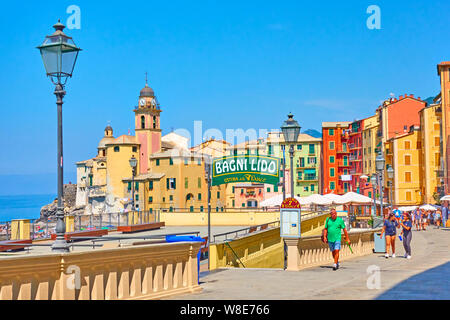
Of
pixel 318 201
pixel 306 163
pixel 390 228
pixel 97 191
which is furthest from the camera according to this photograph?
pixel 97 191

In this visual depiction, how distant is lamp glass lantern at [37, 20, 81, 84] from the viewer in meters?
11.0

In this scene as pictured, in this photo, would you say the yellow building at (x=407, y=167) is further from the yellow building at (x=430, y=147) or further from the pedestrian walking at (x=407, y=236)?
the pedestrian walking at (x=407, y=236)

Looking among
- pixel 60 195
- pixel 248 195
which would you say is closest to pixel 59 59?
pixel 60 195

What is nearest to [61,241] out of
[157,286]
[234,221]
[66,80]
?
[157,286]

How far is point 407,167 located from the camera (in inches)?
3177

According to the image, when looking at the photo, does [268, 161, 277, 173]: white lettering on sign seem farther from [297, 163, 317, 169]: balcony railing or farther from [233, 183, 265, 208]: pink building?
[297, 163, 317, 169]: balcony railing

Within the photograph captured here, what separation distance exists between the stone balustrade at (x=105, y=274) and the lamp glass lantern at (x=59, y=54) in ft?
11.1

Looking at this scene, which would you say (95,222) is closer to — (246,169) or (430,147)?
(246,169)

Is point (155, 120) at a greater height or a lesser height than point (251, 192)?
greater

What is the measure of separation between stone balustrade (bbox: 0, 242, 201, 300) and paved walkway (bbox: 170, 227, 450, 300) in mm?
550

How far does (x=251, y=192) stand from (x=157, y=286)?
96.3 meters

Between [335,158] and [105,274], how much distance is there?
98.2 metres
